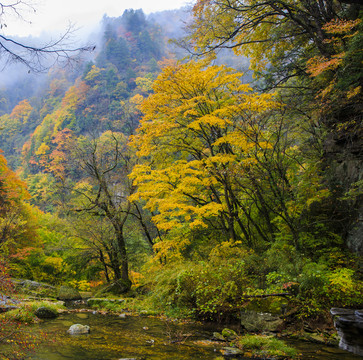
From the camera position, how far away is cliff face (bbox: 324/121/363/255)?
6.52 m

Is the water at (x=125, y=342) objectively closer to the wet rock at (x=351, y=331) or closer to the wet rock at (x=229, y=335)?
the wet rock at (x=229, y=335)

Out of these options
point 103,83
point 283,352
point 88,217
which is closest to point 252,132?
point 283,352

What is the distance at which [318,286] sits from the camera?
5.28 m

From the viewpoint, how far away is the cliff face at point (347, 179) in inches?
257

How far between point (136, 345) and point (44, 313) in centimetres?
392

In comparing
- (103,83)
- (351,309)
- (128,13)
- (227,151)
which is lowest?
(351,309)

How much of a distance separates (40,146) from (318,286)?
162ft

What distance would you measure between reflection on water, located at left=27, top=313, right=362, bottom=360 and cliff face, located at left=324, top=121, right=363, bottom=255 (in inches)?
124

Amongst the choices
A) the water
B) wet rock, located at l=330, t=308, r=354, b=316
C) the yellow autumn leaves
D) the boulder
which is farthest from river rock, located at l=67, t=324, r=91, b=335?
the boulder

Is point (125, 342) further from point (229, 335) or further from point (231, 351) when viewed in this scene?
point (231, 351)

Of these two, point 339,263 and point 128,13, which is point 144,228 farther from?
point 128,13

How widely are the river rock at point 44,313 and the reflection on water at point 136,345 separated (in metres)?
0.68

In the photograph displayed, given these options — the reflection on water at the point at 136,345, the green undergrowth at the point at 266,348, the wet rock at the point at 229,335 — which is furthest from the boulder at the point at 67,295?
the green undergrowth at the point at 266,348

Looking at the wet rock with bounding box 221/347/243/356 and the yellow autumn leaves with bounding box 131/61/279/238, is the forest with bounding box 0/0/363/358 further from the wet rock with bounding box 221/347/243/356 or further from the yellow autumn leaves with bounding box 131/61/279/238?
the wet rock with bounding box 221/347/243/356
